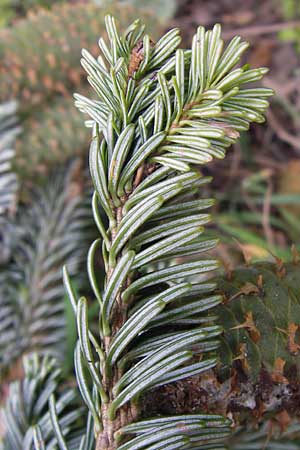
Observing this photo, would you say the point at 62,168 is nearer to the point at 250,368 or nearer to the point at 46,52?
the point at 46,52

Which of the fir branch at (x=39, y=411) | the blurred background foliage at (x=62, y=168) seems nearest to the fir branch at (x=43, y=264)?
the blurred background foliage at (x=62, y=168)

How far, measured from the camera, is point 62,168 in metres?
1.23

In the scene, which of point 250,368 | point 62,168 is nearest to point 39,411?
point 250,368

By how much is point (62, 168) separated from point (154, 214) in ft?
2.70

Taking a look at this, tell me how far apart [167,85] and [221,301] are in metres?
0.19

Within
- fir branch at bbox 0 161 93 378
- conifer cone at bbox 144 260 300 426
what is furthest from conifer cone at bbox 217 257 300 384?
fir branch at bbox 0 161 93 378

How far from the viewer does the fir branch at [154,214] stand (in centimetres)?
42

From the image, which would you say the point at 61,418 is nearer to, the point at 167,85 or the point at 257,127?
the point at 167,85

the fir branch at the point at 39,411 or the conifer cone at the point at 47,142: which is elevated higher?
the conifer cone at the point at 47,142

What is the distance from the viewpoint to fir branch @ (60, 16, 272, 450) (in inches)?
16.6

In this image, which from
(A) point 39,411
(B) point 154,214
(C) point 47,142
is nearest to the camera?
(B) point 154,214

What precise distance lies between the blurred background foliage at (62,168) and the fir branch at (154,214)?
465 millimetres

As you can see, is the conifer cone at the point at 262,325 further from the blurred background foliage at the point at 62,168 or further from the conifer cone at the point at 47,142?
the conifer cone at the point at 47,142

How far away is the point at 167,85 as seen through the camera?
438mm
